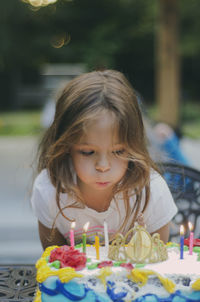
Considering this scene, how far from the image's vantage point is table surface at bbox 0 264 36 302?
5.48 ft

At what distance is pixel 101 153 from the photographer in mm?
1623

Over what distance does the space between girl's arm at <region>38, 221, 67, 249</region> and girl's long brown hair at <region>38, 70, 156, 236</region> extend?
157 millimetres

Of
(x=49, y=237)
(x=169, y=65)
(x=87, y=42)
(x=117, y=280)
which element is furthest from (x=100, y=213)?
(x=87, y=42)

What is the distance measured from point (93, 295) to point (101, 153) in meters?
0.48

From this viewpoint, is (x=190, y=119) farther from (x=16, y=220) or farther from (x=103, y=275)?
(x=103, y=275)

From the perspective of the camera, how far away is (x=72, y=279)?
1.32m

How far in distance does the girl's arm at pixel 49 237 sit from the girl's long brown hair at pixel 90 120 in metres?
0.16

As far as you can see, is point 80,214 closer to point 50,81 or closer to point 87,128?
point 87,128

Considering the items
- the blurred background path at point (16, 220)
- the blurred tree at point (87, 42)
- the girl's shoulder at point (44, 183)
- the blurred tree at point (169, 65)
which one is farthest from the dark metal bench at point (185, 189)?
the blurred tree at point (87, 42)

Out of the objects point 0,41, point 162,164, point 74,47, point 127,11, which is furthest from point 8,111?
point 162,164

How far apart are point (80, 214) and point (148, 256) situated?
0.59 meters

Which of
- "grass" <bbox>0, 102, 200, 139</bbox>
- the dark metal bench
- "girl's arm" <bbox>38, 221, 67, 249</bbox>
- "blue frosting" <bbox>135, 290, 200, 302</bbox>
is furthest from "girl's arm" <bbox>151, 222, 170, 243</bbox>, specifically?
"grass" <bbox>0, 102, 200, 139</bbox>

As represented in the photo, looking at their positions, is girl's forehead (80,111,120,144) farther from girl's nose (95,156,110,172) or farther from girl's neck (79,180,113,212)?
girl's neck (79,180,113,212)

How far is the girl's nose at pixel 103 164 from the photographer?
161cm
